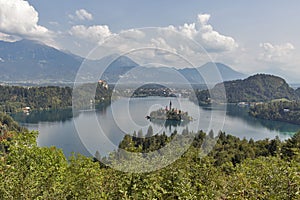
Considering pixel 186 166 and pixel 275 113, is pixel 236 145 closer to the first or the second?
pixel 186 166

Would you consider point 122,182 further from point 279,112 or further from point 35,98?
point 35,98

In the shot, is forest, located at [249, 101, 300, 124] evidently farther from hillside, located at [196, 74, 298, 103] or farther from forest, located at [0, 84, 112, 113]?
forest, located at [0, 84, 112, 113]

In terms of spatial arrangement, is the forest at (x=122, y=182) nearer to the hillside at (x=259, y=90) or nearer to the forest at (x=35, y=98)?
the forest at (x=35, y=98)

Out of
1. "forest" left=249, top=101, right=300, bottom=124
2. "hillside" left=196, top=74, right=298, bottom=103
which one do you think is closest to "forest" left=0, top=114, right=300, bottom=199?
"forest" left=249, top=101, right=300, bottom=124

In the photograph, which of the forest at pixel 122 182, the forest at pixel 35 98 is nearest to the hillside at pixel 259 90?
the forest at pixel 35 98

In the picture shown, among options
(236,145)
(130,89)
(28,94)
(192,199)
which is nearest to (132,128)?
(130,89)
